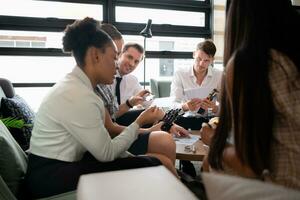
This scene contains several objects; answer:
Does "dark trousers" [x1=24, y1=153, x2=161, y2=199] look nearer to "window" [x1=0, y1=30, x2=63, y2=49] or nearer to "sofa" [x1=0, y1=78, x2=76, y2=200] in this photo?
"sofa" [x1=0, y1=78, x2=76, y2=200]

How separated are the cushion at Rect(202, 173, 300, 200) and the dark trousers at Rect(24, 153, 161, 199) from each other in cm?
64

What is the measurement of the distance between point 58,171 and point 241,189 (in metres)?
0.83

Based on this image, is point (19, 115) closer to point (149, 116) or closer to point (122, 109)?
point (122, 109)

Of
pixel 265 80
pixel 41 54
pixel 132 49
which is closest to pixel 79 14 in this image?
pixel 41 54

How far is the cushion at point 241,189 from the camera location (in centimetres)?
64

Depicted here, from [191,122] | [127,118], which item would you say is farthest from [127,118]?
[191,122]

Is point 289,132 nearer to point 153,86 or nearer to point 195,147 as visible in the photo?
point 195,147

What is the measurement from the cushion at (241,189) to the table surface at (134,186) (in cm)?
17

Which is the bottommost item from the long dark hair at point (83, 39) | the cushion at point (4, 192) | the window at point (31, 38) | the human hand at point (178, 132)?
the cushion at point (4, 192)

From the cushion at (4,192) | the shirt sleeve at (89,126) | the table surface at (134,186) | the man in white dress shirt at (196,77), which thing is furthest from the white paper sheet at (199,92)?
the cushion at (4,192)

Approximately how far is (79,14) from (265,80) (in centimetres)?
325

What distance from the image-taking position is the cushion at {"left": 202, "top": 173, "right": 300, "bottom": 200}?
25.1 inches

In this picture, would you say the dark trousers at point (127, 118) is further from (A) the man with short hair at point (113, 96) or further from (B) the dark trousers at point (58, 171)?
(B) the dark trousers at point (58, 171)

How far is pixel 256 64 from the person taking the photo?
85 cm
